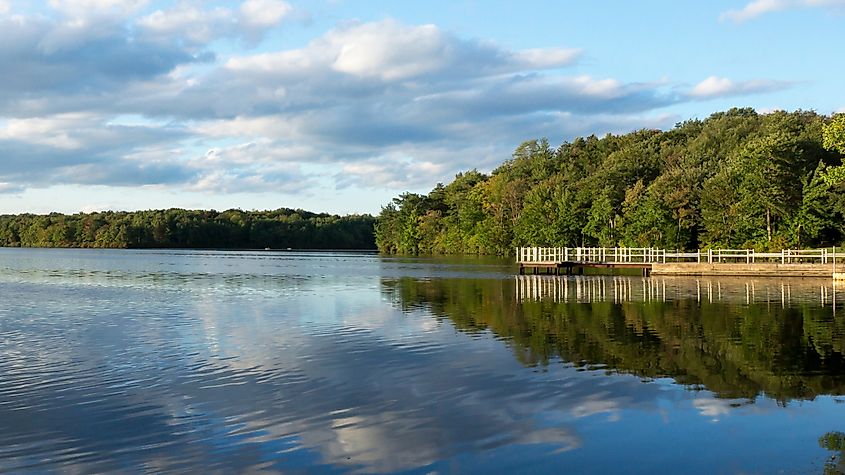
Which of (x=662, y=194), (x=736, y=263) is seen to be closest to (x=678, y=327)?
(x=736, y=263)

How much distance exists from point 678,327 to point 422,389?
12.0 metres

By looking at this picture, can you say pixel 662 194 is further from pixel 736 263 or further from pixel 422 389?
pixel 422 389

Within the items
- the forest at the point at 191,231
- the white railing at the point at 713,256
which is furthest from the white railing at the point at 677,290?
the forest at the point at 191,231

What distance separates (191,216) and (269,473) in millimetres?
193889

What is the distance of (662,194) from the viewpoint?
7088 cm

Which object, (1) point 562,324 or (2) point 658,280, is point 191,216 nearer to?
(2) point 658,280

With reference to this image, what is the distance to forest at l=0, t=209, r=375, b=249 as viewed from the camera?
18200 cm

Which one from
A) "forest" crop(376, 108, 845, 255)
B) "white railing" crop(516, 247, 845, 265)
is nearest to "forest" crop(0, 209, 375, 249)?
"forest" crop(376, 108, 845, 255)

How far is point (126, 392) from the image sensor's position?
14406 millimetres

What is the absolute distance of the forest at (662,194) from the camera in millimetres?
59812

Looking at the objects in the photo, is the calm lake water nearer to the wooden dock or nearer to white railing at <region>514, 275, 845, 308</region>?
white railing at <region>514, 275, 845, 308</region>


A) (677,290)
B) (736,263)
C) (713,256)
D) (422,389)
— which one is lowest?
A: (677,290)

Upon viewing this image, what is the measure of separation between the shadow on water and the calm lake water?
0.11m

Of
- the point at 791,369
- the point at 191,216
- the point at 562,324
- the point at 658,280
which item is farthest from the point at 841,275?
the point at 191,216
